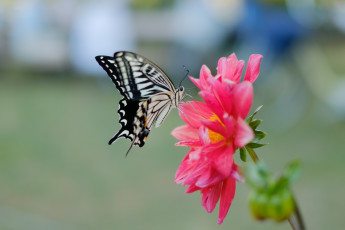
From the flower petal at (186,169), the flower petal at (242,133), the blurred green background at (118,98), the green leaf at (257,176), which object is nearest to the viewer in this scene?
the green leaf at (257,176)

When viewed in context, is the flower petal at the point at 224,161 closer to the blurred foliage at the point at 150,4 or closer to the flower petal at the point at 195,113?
the flower petal at the point at 195,113

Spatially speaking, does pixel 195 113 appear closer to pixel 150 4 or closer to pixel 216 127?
pixel 216 127

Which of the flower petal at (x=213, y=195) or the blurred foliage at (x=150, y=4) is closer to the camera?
the flower petal at (x=213, y=195)

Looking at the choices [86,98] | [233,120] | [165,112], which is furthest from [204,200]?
[86,98]

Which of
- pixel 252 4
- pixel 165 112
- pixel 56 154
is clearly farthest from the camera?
pixel 252 4

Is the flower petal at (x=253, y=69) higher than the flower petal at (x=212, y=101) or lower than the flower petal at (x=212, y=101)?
higher

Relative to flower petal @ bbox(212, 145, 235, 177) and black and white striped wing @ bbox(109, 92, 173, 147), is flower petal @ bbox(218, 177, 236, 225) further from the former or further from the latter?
black and white striped wing @ bbox(109, 92, 173, 147)

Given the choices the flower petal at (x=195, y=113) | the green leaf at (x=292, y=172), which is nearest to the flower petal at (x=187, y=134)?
the flower petal at (x=195, y=113)

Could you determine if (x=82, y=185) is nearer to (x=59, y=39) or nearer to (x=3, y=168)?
(x=3, y=168)
